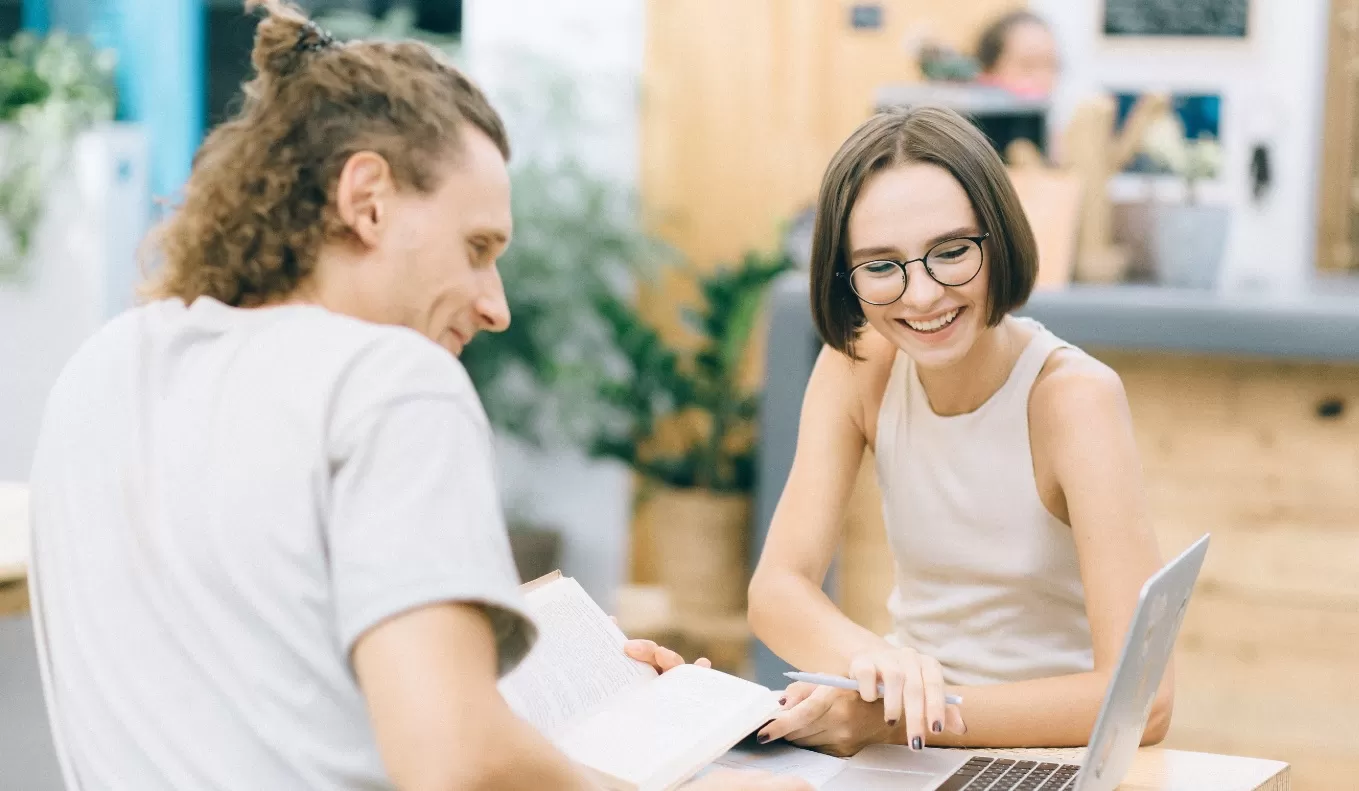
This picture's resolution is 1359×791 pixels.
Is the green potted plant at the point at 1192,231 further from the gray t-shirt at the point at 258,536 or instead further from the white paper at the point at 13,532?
the gray t-shirt at the point at 258,536

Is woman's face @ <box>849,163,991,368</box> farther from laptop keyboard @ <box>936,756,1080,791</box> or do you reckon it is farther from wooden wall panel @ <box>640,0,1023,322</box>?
wooden wall panel @ <box>640,0,1023,322</box>

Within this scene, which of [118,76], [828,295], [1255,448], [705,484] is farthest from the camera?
[118,76]

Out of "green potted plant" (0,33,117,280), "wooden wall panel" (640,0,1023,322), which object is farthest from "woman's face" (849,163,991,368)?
"green potted plant" (0,33,117,280)

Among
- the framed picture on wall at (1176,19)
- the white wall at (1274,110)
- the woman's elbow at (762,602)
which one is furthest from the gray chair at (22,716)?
the framed picture on wall at (1176,19)

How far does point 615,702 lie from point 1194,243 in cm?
200

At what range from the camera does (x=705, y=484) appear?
4070 mm

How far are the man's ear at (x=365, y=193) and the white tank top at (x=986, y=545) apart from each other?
87 cm

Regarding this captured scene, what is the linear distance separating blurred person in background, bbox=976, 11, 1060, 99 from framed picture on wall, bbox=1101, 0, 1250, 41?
0.88ft

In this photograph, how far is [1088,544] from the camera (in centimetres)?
151

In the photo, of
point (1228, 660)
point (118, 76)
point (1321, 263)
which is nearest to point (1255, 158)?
point (1321, 263)

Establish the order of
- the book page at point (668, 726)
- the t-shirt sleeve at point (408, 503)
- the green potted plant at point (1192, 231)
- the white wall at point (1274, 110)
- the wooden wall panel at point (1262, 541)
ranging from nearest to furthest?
the t-shirt sleeve at point (408, 503), the book page at point (668, 726), the wooden wall panel at point (1262, 541), the green potted plant at point (1192, 231), the white wall at point (1274, 110)

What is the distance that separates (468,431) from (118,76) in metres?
4.23

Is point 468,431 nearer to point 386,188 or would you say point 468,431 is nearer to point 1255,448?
point 386,188

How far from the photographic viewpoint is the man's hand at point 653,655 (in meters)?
1.36
